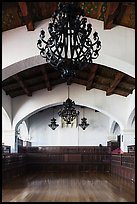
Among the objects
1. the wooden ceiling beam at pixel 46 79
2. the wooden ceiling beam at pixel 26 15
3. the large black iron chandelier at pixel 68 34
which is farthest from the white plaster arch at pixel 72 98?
the large black iron chandelier at pixel 68 34

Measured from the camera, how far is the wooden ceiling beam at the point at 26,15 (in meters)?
5.81

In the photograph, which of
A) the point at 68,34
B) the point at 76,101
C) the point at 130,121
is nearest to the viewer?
the point at 68,34

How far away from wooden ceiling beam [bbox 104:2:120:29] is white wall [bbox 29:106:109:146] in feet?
37.1

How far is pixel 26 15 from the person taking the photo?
638 cm

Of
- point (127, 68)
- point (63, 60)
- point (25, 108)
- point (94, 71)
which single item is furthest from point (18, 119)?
point (63, 60)

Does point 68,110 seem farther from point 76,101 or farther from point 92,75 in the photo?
point 76,101

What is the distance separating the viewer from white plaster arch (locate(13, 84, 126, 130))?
43.5ft

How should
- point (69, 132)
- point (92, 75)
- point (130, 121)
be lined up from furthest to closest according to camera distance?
point (69, 132)
point (130, 121)
point (92, 75)

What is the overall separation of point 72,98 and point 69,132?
513cm

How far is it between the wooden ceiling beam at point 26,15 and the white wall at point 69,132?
36.5 feet

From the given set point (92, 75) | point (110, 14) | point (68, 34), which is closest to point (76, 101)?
point (92, 75)

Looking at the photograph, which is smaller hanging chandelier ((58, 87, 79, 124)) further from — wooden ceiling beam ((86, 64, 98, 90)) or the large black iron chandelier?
the large black iron chandelier

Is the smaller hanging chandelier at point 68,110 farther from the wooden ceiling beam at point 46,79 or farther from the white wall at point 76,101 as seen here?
the white wall at point 76,101

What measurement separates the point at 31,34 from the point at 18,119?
661cm
